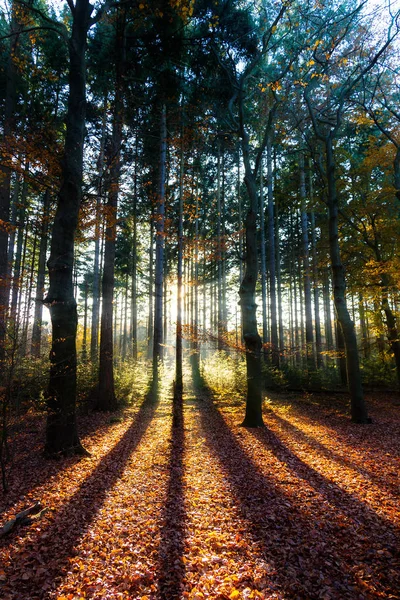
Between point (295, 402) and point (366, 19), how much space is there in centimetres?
1194

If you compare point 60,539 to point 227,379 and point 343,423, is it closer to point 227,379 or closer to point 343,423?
point 343,423

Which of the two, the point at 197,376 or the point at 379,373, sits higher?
the point at 379,373

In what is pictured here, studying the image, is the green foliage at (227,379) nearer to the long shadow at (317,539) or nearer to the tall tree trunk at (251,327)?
→ the tall tree trunk at (251,327)

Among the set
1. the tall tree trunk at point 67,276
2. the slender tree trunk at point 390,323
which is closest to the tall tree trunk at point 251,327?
the tall tree trunk at point 67,276

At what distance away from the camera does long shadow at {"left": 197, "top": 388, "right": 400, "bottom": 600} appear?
2357mm

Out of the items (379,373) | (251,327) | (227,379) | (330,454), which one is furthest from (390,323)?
(330,454)

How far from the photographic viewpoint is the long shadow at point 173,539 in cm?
239

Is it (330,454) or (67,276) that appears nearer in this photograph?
(67,276)

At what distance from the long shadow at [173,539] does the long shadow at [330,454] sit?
2.94m

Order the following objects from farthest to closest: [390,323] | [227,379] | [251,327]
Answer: [227,379] < [390,323] < [251,327]

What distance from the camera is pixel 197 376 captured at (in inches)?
642

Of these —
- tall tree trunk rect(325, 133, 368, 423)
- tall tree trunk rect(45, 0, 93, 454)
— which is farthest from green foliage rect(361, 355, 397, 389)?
tall tree trunk rect(45, 0, 93, 454)

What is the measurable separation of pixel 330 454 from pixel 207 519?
339 cm

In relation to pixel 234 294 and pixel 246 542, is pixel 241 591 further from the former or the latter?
pixel 234 294
